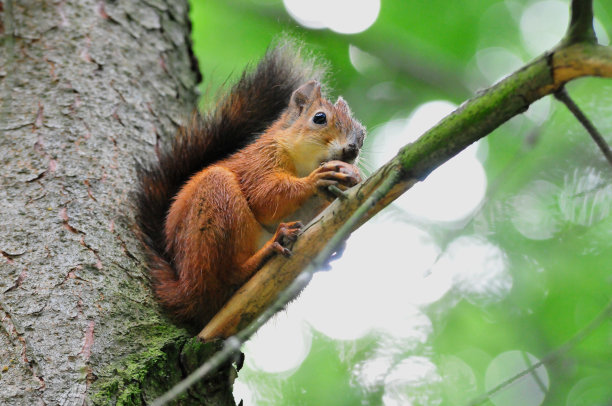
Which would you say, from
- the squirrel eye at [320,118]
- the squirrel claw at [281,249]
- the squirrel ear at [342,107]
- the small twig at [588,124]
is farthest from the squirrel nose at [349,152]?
the small twig at [588,124]

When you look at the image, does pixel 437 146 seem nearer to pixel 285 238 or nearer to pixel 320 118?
pixel 285 238

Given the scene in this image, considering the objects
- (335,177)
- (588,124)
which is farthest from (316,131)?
(588,124)

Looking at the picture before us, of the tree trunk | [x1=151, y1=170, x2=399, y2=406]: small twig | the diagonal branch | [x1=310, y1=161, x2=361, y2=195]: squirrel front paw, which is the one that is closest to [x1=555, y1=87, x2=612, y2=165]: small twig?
the diagonal branch

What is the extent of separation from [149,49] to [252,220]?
1160mm

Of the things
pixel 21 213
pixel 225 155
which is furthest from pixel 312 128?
pixel 21 213

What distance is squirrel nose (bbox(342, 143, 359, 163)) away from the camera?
7.70 feet

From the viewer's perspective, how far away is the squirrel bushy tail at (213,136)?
87.2 inches

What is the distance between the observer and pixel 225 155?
8.54 feet

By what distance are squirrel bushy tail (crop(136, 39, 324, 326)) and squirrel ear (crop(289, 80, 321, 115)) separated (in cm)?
17

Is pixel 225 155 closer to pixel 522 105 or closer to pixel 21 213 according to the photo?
pixel 21 213

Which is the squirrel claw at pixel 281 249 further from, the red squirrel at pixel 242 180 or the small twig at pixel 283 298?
the small twig at pixel 283 298

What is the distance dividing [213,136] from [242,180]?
367 millimetres

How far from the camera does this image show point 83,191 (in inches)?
83.4

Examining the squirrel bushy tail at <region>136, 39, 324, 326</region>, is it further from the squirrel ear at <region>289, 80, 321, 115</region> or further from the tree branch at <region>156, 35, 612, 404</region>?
the tree branch at <region>156, 35, 612, 404</region>
